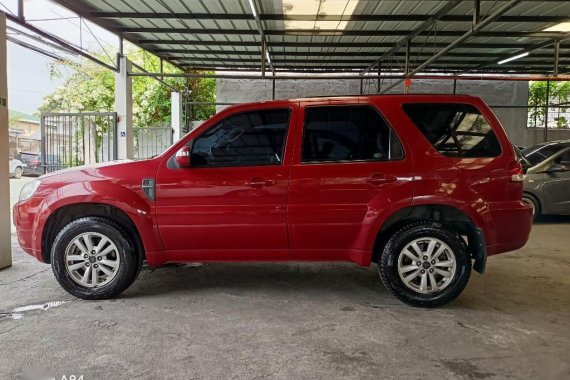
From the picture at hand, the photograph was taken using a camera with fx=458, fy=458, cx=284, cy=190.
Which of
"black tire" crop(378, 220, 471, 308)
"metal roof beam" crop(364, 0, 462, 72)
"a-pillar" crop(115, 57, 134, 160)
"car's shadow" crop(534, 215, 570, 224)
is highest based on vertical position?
"metal roof beam" crop(364, 0, 462, 72)

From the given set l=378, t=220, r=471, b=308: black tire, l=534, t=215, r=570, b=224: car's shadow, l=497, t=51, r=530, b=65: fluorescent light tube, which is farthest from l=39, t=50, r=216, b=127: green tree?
l=378, t=220, r=471, b=308: black tire

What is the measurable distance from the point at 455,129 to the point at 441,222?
0.86 m

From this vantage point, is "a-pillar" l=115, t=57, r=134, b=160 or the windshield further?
"a-pillar" l=115, t=57, r=134, b=160

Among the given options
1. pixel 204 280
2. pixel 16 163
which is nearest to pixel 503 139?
pixel 204 280

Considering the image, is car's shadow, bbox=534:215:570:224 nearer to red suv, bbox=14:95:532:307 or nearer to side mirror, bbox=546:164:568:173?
side mirror, bbox=546:164:568:173

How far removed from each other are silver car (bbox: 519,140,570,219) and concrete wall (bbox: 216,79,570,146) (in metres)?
8.23

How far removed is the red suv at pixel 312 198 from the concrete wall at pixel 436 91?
12.4 metres

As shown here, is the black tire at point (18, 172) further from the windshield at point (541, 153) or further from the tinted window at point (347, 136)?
the tinted window at point (347, 136)

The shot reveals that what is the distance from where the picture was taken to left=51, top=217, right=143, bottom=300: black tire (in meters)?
4.16

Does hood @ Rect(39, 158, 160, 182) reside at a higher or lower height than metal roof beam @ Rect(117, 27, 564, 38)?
lower

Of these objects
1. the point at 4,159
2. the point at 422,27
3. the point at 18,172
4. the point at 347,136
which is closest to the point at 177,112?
the point at 422,27

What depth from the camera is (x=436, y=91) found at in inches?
645

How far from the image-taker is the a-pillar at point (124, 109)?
1080 centimetres

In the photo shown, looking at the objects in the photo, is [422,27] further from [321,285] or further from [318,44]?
[321,285]
